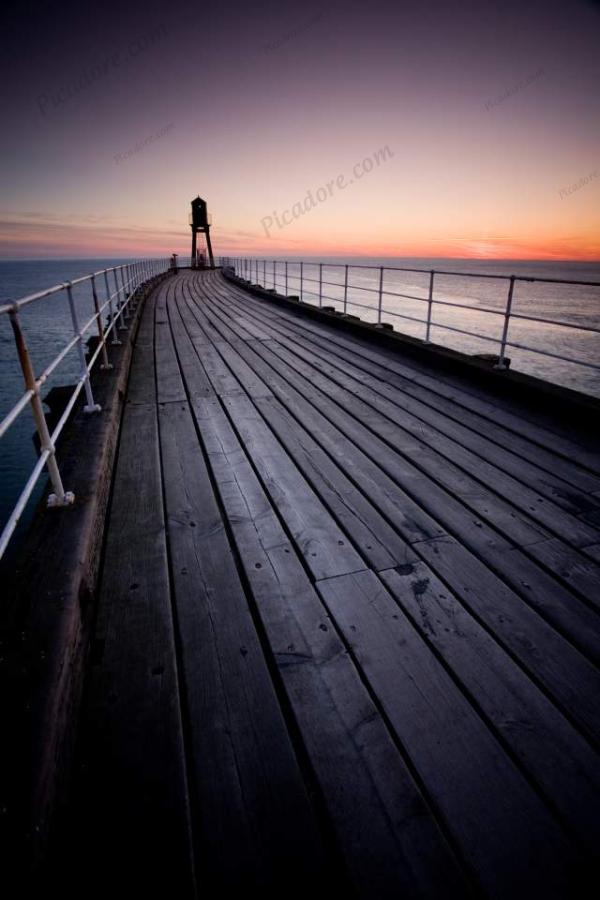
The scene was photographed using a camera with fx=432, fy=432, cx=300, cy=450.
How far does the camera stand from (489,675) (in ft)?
4.92

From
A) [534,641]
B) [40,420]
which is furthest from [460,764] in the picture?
[40,420]

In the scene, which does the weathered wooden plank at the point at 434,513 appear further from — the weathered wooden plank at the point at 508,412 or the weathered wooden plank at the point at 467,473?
the weathered wooden plank at the point at 508,412

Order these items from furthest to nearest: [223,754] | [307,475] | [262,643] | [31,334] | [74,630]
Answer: [31,334]
[307,475]
[262,643]
[74,630]
[223,754]

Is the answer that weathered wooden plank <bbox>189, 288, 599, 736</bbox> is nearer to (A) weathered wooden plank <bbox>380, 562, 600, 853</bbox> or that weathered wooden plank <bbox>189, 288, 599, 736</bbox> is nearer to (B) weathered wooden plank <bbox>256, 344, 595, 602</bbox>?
(A) weathered wooden plank <bbox>380, 562, 600, 853</bbox>

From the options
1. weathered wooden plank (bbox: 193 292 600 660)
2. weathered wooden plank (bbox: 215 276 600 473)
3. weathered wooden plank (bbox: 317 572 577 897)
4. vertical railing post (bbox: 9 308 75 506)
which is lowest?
weathered wooden plank (bbox: 317 572 577 897)

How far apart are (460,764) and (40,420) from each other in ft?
6.36

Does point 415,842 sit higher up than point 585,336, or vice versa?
point 415,842

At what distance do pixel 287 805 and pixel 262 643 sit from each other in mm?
521

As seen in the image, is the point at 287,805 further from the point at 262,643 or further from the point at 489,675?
the point at 489,675

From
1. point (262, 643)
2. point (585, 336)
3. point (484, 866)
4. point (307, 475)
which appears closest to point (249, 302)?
point (307, 475)

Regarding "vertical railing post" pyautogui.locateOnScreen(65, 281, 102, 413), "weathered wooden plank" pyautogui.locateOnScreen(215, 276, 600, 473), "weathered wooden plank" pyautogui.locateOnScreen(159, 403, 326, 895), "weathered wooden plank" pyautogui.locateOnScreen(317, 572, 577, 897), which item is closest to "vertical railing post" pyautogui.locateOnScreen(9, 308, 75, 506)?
"weathered wooden plank" pyautogui.locateOnScreen(159, 403, 326, 895)

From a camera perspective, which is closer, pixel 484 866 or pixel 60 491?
pixel 484 866

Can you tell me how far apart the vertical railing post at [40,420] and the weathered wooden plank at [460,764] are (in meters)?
1.32

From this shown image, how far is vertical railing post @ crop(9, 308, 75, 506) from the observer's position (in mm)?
1646
